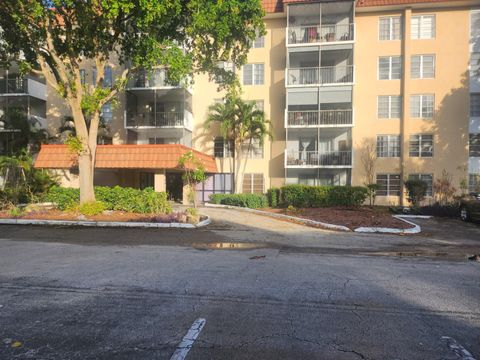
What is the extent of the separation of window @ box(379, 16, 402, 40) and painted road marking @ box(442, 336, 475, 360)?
86.5 ft

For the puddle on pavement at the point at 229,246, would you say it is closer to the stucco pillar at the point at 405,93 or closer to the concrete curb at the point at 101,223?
the concrete curb at the point at 101,223

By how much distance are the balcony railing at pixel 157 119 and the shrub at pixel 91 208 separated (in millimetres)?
10811

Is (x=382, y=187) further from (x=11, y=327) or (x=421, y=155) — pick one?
(x=11, y=327)

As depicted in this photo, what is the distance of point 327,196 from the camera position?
19906 mm

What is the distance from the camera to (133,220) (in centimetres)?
1371

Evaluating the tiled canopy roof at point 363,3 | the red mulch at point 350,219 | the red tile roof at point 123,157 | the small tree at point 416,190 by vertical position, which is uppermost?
the tiled canopy roof at point 363,3

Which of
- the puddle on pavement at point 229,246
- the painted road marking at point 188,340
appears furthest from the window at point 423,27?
the painted road marking at point 188,340

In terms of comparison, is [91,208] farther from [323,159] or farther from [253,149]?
[323,159]

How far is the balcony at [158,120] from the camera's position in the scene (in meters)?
24.7

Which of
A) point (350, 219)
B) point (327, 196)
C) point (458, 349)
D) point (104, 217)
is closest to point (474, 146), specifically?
point (327, 196)

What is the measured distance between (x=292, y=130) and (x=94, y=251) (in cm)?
1930

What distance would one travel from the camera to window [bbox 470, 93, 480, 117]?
23828 millimetres

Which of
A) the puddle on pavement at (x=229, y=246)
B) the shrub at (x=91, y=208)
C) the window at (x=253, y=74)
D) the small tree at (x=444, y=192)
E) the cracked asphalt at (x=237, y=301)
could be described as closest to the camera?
the cracked asphalt at (x=237, y=301)

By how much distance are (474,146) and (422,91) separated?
5.42m
